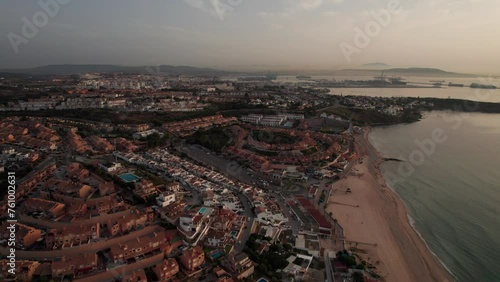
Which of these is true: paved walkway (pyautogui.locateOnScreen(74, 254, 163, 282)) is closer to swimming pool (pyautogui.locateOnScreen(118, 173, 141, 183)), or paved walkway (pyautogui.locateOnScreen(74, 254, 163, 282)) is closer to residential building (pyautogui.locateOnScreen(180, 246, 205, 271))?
residential building (pyautogui.locateOnScreen(180, 246, 205, 271))

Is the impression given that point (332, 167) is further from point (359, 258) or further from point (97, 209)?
point (97, 209)

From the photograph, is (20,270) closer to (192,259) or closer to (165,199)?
(192,259)

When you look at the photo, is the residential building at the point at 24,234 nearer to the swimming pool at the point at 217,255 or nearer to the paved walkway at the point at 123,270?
the paved walkway at the point at 123,270

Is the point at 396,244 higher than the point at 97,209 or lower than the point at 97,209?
lower

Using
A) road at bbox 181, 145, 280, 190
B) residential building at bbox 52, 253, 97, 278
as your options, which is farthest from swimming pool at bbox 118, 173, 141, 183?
residential building at bbox 52, 253, 97, 278

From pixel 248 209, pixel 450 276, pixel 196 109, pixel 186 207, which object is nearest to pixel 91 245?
pixel 186 207

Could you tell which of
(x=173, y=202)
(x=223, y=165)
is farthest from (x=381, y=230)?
(x=223, y=165)
